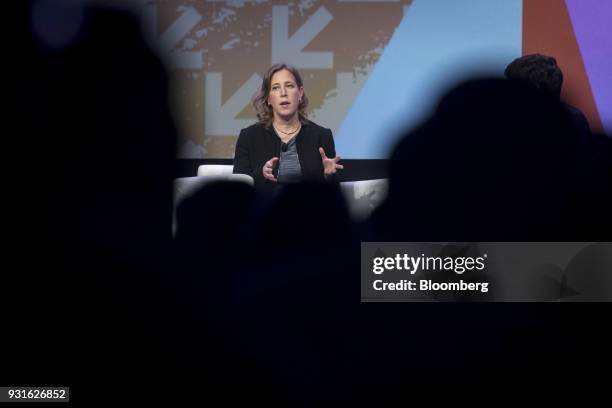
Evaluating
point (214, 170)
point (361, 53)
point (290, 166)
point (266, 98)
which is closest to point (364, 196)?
point (290, 166)

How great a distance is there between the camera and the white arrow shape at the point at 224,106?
4207 millimetres

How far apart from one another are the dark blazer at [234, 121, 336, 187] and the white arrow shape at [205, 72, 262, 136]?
0.72 meters

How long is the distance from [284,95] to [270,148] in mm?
399

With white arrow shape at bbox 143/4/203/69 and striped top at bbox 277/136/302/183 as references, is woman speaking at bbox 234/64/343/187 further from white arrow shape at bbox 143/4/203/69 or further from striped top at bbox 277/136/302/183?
white arrow shape at bbox 143/4/203/69

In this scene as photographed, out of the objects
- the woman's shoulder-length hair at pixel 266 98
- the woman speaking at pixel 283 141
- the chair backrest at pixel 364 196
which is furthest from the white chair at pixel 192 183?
the woman's shoulder-length hair at pixel 266 98

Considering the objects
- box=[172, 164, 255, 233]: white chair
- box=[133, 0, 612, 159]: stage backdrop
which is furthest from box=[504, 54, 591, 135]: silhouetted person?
box=[172, 164, 255, 233]: white chair

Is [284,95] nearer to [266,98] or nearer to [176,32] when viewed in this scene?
[266,98]

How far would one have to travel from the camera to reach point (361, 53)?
417cm

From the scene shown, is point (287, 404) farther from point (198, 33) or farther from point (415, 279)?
point (198, 33)

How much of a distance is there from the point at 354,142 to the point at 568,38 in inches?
57.8

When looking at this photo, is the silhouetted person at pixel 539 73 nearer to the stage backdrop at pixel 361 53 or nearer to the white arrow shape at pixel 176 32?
the stage backdrop at pixel 361 53

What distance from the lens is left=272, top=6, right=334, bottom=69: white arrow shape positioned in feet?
13.7

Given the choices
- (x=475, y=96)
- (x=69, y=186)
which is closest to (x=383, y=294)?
(x=475, y=96)

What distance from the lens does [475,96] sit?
7.88ft
